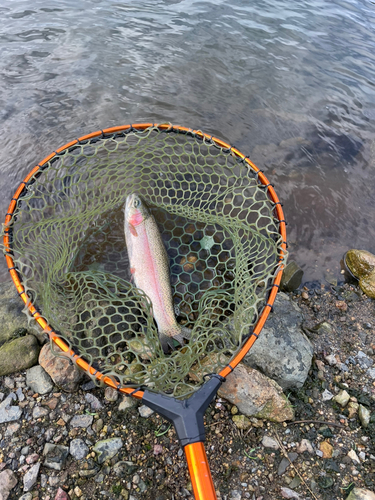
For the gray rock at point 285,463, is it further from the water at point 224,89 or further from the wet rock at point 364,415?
the water at point 224,89

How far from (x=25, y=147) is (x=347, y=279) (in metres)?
6.33

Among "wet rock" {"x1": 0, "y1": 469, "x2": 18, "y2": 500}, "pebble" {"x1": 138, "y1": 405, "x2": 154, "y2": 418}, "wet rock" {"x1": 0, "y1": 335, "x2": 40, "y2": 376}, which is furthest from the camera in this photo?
"wet rock" {"x1": 0, "y1": 335, "x2": 40, "y2": 376}

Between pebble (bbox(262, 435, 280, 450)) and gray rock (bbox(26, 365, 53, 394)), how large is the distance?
2.21 meters

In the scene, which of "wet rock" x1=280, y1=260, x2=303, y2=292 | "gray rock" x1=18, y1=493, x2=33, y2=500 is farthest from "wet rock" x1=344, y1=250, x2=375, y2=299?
"gray rock" x1=18, y1=493, x2=33, y2=500

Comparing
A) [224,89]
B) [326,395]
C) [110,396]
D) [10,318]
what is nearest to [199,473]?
[110,396]

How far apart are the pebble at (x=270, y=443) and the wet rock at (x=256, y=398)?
A: 18cm

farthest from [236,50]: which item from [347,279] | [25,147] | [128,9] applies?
[347,279]

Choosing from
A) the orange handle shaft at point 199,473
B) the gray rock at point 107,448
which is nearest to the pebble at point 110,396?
the gray rock at point 107,448

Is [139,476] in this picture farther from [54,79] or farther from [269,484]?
[54,79]

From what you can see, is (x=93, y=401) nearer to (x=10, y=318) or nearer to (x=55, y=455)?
(x=55, y=455)

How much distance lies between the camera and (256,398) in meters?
3.21

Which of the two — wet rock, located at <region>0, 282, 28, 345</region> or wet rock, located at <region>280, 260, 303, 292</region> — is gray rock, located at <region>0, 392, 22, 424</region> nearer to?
wet rock, located at <region>0, 282, 28, 345</region>

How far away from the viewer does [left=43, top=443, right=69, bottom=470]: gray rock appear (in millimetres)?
2799

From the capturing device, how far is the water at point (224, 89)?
238 inches
